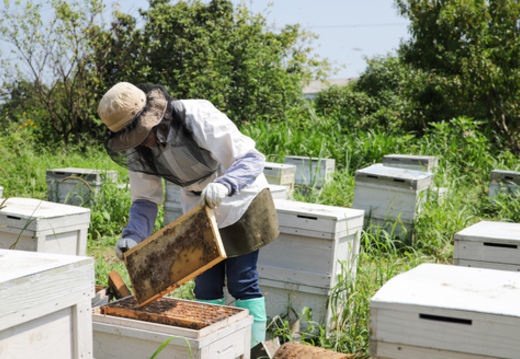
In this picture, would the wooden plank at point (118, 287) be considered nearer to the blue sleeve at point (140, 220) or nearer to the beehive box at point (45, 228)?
the blue sleeve at point (140, 220)

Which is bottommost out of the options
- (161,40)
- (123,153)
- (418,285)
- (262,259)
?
(262,259)

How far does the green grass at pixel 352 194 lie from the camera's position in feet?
10.7

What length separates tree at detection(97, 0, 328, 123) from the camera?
11.2 m

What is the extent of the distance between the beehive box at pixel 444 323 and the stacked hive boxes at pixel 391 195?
302 cm

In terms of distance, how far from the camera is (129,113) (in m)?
2.33

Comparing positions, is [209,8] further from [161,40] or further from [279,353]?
Answer: [279,353]

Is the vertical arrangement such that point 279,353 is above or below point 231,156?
below

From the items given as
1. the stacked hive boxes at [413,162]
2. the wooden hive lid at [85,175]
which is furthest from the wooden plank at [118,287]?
the stacked hive boxes at [413,162]

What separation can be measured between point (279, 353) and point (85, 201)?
3719 mm

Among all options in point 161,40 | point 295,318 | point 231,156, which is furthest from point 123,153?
point 161,40

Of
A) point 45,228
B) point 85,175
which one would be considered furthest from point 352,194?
point 45,228

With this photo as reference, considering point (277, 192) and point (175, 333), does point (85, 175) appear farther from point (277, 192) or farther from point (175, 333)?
point (175, 333)

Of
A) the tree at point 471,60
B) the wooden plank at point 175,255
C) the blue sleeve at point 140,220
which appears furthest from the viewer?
the tree at point 471,60

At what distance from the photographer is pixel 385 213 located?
16.3 feet
